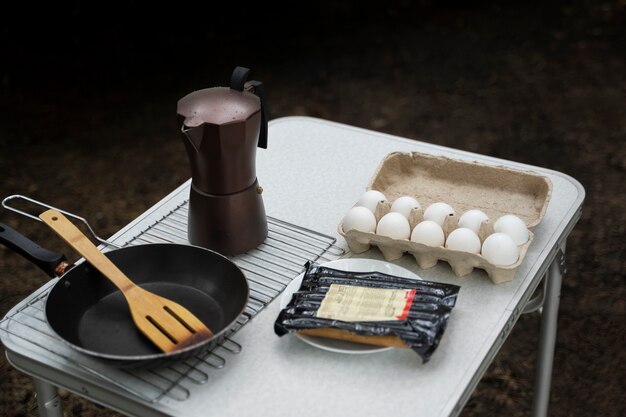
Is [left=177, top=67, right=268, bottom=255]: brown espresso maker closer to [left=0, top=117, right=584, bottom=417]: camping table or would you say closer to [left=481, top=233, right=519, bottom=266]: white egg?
[left=0, top=117, right=584, bottom=417]: camping table

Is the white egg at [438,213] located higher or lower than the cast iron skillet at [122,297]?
higher

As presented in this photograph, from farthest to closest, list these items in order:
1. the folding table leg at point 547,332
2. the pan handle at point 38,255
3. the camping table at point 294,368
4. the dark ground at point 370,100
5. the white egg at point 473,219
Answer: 1. the dark ground at point 370,100
2. the folding table leg at point 547,332
3. the white egg at point 473,219
4. the pan handle at point 38,255
5. the camping table at point 294,368

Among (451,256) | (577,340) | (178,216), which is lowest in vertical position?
(577,340)

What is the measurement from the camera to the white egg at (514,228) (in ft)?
3.80

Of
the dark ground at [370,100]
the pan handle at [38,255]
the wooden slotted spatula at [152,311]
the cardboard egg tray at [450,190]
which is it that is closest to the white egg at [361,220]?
the cardboard egg tray at [450,190]

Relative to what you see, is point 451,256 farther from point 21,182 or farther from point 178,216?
point 21,182

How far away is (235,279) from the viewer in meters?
1.07

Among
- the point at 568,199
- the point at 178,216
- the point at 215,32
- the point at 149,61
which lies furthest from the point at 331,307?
the point at 215,32

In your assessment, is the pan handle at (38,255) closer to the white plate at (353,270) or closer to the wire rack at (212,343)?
the wire rack at (212,343)

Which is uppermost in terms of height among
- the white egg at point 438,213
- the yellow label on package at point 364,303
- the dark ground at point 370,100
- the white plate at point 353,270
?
the white egg at point 438,213

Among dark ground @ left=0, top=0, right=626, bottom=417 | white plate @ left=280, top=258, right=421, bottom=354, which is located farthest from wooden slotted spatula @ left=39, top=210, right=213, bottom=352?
dark ground @ left=0, top=0, right=626, bottom=417

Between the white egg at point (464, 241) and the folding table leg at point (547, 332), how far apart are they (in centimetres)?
30

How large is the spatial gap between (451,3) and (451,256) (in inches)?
134

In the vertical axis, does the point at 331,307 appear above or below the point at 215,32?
above
